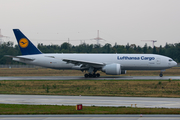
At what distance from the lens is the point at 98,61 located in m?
38.9

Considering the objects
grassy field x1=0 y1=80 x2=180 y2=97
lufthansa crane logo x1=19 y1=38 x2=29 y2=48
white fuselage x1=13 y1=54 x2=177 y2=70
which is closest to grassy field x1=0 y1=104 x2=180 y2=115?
grassy field x1=0 y1=80 x2=180 y2=97

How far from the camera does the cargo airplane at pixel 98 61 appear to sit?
3709cm

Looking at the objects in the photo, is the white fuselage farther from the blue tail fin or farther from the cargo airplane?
the blue tail fin

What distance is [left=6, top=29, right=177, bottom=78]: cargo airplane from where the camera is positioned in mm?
37094

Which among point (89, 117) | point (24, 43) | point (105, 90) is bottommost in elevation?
point (105, 90)

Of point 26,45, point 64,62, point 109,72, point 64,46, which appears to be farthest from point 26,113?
point 64,46

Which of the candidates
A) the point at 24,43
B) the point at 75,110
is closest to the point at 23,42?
the point at 24,43

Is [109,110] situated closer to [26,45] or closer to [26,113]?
[26,113]

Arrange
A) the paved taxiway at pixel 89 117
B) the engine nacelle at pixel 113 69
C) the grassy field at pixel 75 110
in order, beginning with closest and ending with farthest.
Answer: the paved taxiway at pixel 89 117
the grassy field at pixel 75 110
the engine nacelle at pixel 113 69

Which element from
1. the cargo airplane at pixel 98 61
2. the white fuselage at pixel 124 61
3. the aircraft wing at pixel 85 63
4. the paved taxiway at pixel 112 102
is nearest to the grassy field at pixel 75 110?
the paved taxiway at pixel 112 102

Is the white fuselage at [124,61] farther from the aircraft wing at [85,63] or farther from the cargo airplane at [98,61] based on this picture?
the aircraft wing at [85,63]

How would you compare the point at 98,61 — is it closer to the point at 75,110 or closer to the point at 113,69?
the point at 113,69

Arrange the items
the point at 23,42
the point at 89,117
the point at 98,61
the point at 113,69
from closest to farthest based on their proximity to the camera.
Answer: the point at 89,117 → the point at 113,69 → the point at 98,61 → the point at 23,42

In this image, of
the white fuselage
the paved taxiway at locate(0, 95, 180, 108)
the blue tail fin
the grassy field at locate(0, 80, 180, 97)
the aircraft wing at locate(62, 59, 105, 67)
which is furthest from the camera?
the blue tail fin
